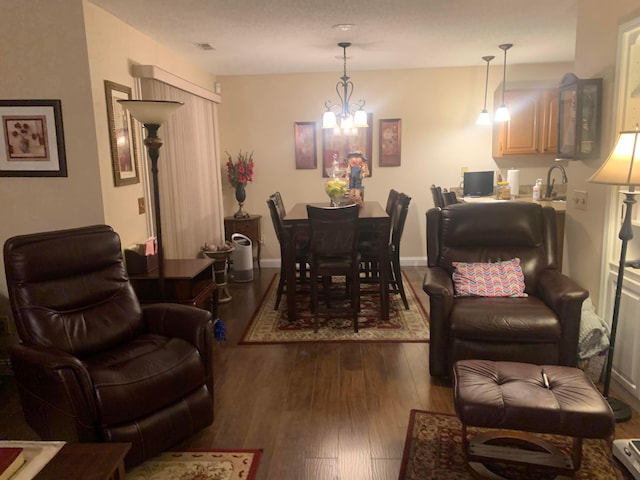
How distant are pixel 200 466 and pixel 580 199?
292 centimetres

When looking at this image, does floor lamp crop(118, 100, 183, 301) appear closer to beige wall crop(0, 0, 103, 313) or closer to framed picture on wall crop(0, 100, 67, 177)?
beige wall crop(0, 0, 103, 313)

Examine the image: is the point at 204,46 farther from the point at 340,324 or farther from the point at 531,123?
the point at 531,123

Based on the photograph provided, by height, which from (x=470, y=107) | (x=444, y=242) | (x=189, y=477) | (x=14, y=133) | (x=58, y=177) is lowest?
(x=189, y=477)

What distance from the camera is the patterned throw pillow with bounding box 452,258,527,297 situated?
123 inches

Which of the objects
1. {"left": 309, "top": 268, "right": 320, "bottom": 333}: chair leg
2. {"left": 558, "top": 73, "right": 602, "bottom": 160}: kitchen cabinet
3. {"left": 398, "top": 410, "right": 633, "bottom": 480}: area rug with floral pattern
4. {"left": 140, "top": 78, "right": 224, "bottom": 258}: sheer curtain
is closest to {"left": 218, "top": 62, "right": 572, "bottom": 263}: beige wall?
{"left": 140, "top": 78, "right": 224, "bottom": 258}: sheer curtain

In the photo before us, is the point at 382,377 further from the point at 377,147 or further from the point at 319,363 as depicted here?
the point at 377,147

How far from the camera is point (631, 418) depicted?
2.57 metres

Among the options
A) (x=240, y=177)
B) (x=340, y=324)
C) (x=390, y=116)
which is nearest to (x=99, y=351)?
(x=340, y=324)

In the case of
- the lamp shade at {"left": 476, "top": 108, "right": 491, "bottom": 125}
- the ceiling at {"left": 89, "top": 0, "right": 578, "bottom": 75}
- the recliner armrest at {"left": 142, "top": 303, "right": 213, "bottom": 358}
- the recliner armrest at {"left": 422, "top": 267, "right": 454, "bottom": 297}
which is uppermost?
the ceiling at {"left": 89, "top": 0, "right": 578, "bottom": 75}

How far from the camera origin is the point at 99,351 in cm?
255

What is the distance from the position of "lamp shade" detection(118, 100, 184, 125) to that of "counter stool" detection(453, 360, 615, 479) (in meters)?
2.21

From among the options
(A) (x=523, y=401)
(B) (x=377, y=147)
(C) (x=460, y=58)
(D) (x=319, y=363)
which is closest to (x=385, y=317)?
(D) (x=319, y=363)

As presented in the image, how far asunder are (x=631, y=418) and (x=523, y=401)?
110 centimetres

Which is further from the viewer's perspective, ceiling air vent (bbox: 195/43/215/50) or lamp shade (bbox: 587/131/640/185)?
ceiling air vent (bbox: 195/43/215/50)
